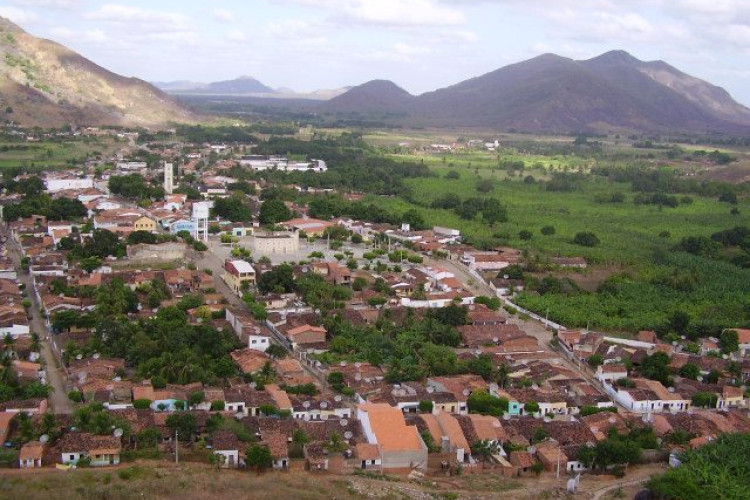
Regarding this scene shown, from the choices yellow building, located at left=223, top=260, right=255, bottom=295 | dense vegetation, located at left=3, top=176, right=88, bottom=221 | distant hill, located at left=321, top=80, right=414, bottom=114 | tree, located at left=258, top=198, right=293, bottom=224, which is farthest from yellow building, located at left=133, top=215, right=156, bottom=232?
distant hill, located at left=321, top=80, right=414, bottom=114

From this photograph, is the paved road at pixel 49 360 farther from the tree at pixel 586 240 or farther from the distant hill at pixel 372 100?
the distant hill at pixel 372 100

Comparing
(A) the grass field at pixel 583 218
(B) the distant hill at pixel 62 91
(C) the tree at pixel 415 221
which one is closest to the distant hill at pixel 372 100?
(B) the distant hill at pixel 62 91

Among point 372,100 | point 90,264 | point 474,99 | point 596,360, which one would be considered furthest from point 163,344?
point 372,100

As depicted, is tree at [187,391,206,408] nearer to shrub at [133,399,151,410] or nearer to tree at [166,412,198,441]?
shrub at [133,399,151,410]

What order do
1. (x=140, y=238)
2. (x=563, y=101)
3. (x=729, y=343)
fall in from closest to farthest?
(x=729, y=343)
(x=140, y=238)
(x=563, y=101)

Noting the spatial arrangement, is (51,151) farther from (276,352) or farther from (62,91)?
(276,352)

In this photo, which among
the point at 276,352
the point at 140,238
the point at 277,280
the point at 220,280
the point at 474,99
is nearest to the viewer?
the point at 276,352
